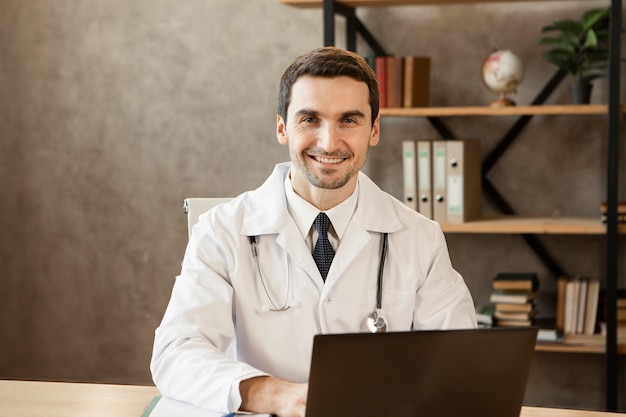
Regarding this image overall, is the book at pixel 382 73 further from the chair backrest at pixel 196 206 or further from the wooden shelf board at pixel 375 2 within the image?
the chair backrest at pixel 196 206

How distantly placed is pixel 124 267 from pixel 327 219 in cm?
212

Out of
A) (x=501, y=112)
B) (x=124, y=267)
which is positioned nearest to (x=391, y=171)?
(x=501, y=112)

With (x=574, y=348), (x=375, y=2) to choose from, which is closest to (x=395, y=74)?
(x=375, y=2)

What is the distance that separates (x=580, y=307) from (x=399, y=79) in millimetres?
1053

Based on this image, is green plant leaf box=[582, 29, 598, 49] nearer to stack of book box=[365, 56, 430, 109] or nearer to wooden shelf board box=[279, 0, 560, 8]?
wooden shelf board box=[279, 0, 560, 8]

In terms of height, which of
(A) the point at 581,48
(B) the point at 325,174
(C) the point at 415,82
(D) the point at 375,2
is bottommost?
(B) the point at 325,174

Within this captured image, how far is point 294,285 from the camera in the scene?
1.70 metres

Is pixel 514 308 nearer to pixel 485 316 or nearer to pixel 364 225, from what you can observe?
pixel 485 316

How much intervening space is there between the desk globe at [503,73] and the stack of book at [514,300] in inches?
25.4

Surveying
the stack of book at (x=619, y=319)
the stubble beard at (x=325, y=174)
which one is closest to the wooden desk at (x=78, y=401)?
the stubble beard at (x=325, y=174)

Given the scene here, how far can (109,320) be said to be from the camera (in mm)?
3732

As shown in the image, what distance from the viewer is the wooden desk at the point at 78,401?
1.51 meters

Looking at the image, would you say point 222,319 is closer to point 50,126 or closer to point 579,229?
point 579,229

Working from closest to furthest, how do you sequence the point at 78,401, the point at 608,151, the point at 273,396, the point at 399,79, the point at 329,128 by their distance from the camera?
the point at 273,396 < the point at 78,401 < the point at 329,128 < the point at 608,151 < the point at 399,79
